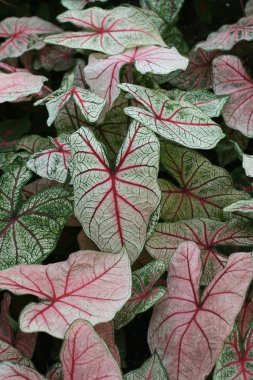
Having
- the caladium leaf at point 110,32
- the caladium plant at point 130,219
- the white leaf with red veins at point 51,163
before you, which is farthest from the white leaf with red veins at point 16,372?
the caladium leaf at point 110,32

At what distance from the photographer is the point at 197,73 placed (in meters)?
1.96

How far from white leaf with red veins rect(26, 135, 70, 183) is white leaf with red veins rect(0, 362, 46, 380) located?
1.58ft

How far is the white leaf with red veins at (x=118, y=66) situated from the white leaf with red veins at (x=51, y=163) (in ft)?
0.65

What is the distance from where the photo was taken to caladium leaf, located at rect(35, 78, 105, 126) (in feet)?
4.77

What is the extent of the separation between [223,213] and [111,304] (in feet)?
1.50

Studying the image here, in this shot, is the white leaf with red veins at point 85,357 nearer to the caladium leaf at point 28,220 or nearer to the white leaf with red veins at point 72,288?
the white leaf with red veins at point 72,288

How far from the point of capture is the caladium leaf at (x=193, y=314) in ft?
4.09

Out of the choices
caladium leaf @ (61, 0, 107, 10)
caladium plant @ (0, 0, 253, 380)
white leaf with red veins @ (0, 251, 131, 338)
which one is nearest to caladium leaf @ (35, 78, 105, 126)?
caladium plant @ (0, 0, 253, 380)

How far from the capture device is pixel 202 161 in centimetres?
159

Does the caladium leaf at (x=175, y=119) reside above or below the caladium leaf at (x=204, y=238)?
above

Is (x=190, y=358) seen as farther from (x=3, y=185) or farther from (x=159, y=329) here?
(x=3, y=185)

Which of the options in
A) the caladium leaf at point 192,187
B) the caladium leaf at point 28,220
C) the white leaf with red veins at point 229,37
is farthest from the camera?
the white leaf with red veins at point 229,37

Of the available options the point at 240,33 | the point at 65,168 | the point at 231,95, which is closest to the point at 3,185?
the point at 65,168

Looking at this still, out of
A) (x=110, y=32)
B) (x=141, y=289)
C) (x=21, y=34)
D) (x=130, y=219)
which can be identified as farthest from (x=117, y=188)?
(x=21, y=34)
